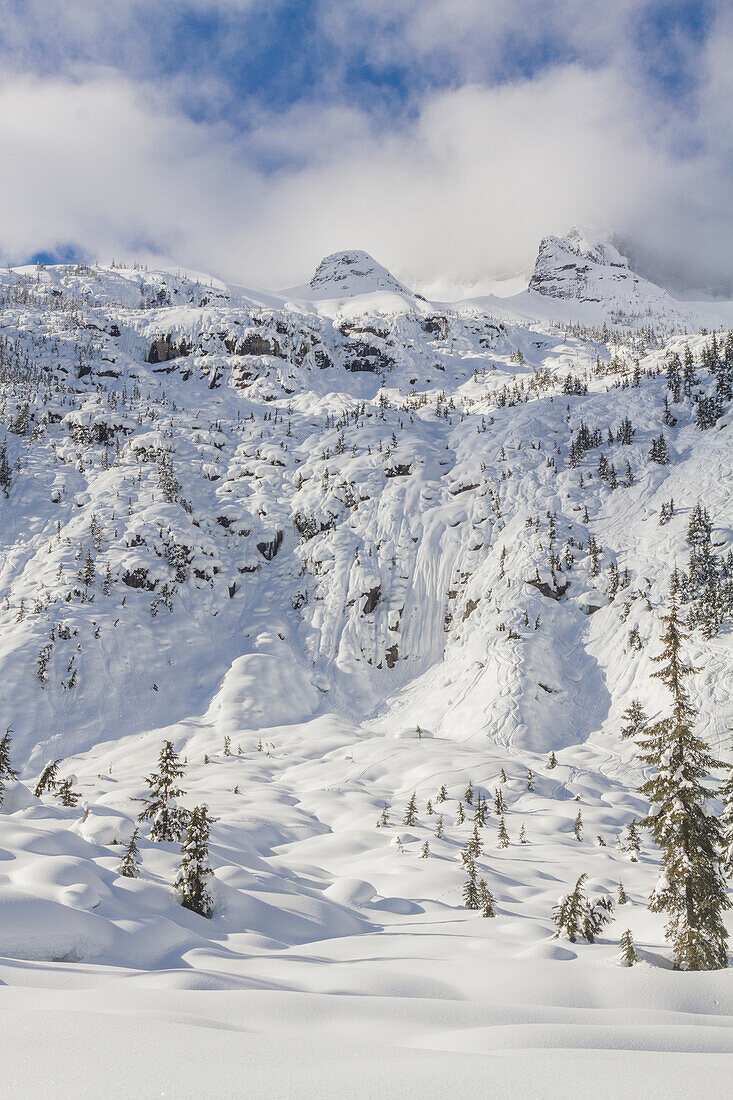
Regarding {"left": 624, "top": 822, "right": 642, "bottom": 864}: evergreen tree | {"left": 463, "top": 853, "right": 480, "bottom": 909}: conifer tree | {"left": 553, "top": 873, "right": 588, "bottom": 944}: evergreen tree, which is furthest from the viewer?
{"left": 624, "top": 822, "right": 642, "bottom": 864}: evergreen tree

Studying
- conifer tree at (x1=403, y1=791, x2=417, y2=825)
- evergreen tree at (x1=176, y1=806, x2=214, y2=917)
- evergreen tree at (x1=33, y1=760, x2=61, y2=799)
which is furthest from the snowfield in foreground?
evergreen tree at (x1=33, y1=760, x2=61, y2=799)

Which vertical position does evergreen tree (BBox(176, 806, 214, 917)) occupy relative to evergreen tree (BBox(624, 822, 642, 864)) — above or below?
above

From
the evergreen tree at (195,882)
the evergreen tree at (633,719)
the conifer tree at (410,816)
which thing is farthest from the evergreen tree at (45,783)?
the evergreen tree at (633,719)

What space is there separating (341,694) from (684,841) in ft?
137

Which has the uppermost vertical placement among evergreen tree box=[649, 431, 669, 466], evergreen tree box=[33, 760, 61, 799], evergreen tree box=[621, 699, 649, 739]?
evergreen tree box=[649, 431, 669, 466]

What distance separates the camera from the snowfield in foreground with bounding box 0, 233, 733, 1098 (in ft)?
13.3

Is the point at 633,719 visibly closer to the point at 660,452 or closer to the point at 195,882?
the point at 660,452

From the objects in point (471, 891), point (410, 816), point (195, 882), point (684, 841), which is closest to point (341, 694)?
point (410, 816)

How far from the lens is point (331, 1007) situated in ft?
14.6

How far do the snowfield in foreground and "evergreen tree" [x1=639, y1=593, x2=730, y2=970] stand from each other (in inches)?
30.6

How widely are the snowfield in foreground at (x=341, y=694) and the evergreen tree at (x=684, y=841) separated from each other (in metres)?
0.78

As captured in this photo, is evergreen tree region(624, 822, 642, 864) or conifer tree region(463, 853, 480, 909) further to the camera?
evergreen tree region(624, 822, 642, 864)

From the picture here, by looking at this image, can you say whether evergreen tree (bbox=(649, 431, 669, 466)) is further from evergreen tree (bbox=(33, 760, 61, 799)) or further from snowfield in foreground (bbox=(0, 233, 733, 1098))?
evergreen tree (bbox=(33, 760, 61, 799))

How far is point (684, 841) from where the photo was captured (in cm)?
1095
